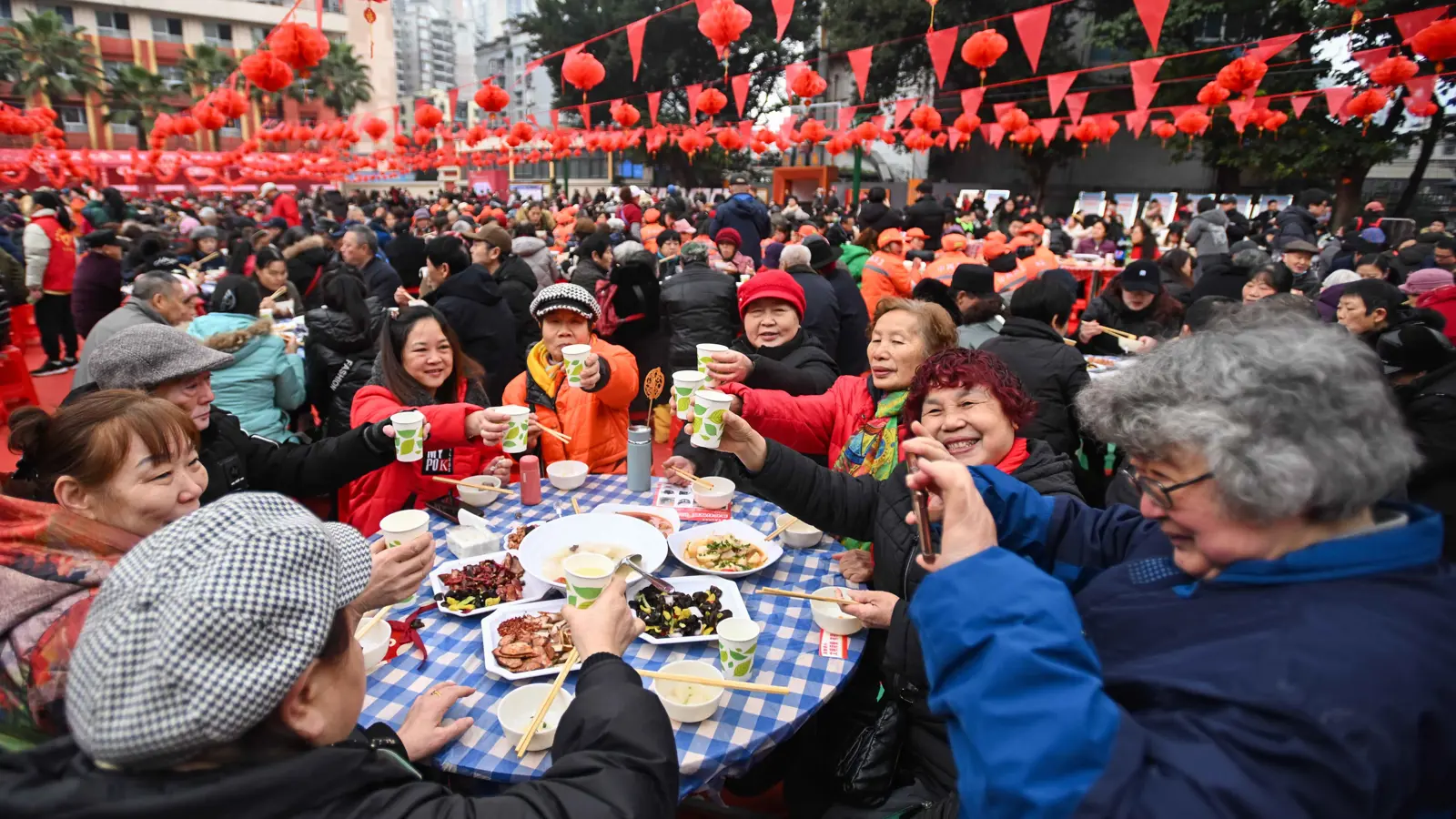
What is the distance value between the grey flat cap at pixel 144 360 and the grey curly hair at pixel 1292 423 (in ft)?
11.0

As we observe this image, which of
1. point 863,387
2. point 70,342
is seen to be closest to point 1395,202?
point 863,387

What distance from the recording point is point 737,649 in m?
2.06

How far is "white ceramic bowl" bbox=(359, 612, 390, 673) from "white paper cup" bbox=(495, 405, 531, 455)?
104 centimetres

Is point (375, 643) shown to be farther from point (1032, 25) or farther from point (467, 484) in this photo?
point (1032, 25)

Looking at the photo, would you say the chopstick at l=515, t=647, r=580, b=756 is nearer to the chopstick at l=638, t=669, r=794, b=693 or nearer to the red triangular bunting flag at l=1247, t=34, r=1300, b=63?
the chopstick at l=638, t=669, r=794, b=693

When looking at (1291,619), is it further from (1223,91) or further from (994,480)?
(1223,91)

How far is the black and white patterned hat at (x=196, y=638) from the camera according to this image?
3.14 ft

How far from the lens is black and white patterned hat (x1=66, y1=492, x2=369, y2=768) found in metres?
0.96

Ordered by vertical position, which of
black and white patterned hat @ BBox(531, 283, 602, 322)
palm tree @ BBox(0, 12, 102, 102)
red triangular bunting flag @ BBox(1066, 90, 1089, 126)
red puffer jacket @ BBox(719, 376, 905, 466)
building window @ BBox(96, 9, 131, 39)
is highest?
building window @ BBox(96, 9, 131, 39)

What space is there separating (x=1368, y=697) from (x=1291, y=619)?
0.14 metres

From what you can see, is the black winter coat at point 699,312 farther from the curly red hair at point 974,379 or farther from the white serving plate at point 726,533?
the curly red hair at point 974,379

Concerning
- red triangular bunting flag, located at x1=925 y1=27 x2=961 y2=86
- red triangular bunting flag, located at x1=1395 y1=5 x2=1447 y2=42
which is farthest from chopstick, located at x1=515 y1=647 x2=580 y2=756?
red triangular bunting flag, located at x1=1395 y1=5 x2=1447 y2=42

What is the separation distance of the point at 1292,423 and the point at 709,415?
1769 millimetres

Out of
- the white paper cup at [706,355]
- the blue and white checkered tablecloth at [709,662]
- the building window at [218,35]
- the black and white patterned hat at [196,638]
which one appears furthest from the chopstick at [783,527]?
the building window at [218,35]
